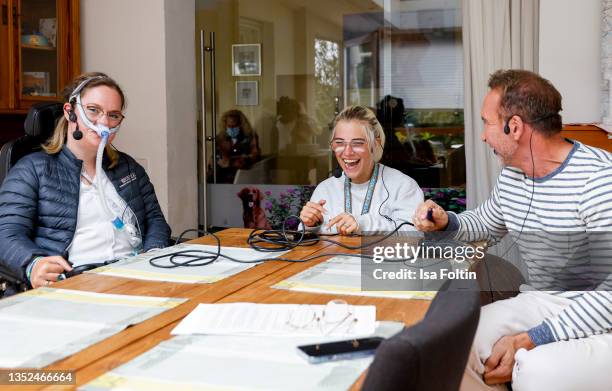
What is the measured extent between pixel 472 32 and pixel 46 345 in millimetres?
3411

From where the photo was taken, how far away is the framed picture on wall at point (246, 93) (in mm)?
4707

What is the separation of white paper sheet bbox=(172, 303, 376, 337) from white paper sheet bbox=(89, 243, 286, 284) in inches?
12.5

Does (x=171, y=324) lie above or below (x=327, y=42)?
below

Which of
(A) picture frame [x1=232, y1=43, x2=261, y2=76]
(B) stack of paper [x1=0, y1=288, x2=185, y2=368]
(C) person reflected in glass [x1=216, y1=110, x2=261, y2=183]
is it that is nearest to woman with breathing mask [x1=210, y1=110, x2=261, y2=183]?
(C) person reflected in glass [x1=216, y1=110, x2=261, y2=183]

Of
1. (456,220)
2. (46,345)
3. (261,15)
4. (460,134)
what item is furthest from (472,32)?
(46,345)

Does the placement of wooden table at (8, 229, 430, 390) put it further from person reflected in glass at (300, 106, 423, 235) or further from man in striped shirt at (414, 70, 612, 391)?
person reflected in glass at (300, 106, 423, 235)

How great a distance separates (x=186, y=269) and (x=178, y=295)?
0.31 meters

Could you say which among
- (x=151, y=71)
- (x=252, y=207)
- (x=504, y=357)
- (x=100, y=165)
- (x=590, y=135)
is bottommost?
(x=504, y=357)

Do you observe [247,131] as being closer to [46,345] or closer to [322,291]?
[322,291]

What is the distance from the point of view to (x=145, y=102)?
4.45 m

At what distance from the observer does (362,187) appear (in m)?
2.68

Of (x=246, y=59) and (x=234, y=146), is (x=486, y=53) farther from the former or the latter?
(x=234, y=146)

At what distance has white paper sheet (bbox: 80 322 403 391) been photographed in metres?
Answer: 0.97

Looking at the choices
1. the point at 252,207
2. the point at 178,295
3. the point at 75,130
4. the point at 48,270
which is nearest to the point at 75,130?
the point at 75,130
